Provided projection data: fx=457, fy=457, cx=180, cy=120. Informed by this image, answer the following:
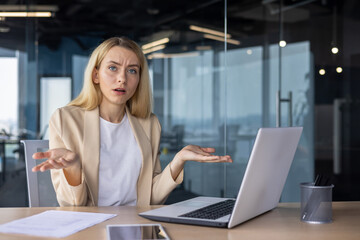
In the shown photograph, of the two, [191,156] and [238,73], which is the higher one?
[238,73]

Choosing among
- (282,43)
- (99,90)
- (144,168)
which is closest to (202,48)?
(282,43)

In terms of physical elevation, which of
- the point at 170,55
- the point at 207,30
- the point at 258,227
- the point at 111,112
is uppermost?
the point at 207,30

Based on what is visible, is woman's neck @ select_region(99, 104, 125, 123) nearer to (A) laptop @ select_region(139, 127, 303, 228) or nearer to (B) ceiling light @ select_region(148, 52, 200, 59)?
(A) laptop @ select_region(139, 127, 303, 228)

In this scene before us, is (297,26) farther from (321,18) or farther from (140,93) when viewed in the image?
(140,93)

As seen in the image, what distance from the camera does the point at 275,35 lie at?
4441mm

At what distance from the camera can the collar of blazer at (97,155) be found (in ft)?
6.57

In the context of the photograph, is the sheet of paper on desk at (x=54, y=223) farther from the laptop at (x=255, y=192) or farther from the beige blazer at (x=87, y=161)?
the beige blazer at (x=87, y=161)

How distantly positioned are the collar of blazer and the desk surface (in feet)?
1.00

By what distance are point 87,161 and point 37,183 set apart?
0.32 metres

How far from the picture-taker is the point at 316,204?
1.49 meters

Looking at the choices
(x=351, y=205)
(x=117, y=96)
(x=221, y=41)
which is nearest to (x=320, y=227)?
(x=351, y=205)

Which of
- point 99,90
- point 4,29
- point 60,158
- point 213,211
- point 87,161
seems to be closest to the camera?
point 213,211

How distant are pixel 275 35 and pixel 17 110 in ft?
8.32

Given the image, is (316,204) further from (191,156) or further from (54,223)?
(54,223)
